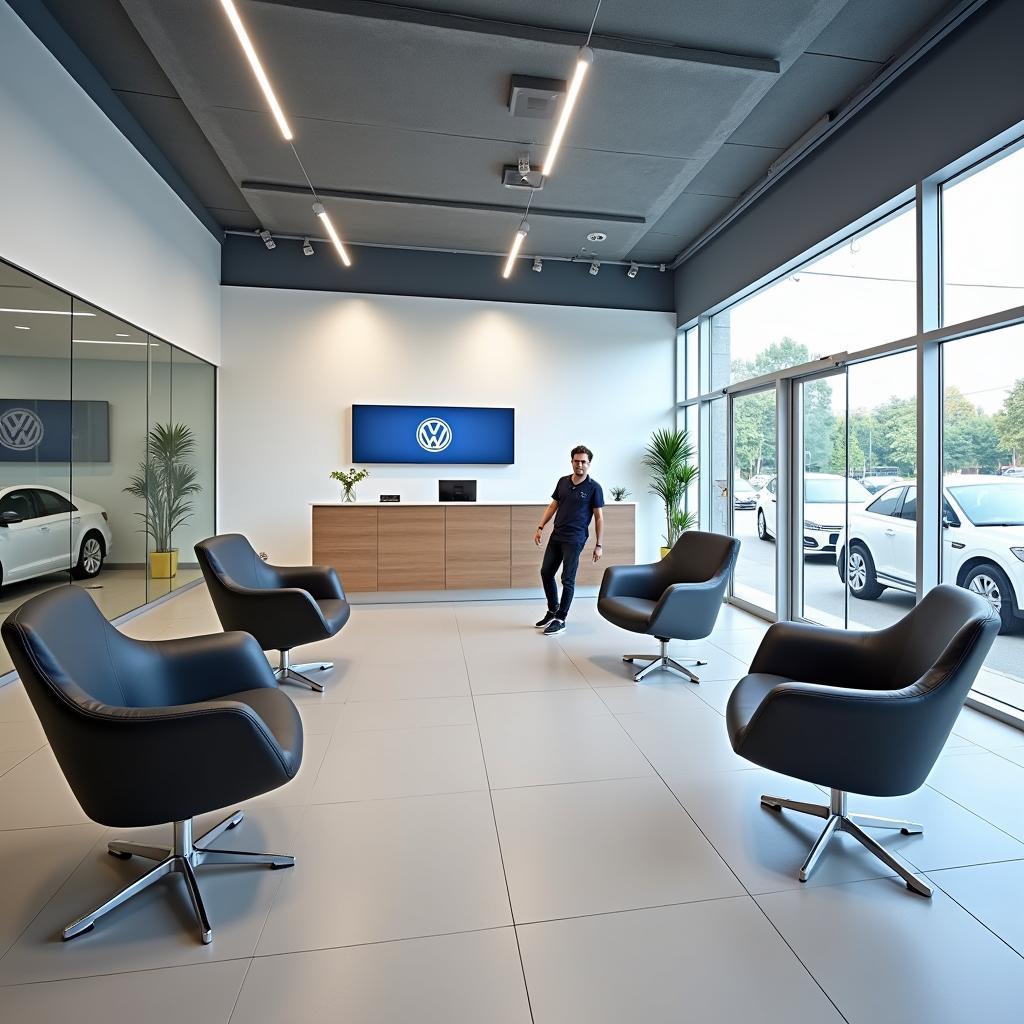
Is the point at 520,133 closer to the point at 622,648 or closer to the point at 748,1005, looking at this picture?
the point at 622,648

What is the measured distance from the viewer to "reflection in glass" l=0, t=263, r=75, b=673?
3.73m

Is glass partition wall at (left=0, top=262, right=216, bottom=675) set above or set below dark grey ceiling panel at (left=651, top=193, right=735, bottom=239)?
below

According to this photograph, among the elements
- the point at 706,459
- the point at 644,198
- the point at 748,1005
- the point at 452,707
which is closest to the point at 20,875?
the point at 452,707

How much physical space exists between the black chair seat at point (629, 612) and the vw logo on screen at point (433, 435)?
11.6ft

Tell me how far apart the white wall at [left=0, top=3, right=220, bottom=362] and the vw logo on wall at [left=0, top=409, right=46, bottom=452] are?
0.89 metres

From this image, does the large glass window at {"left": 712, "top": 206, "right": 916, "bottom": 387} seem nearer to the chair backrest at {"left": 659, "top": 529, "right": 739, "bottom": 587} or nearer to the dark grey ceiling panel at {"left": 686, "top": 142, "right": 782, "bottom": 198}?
the dark grey ceiling panel at {"left": 686, "top": 142, "right": 782, "bottom": 198}

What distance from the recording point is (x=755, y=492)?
631cm

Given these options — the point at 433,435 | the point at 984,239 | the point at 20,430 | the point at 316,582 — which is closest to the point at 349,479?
the point at 433,435

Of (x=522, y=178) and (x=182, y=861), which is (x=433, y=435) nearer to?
(x=522, y=178)

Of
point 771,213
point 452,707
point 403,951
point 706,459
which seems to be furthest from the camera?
point 706,459

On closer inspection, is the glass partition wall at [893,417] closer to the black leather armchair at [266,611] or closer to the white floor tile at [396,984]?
the white floor tile at [396,984]

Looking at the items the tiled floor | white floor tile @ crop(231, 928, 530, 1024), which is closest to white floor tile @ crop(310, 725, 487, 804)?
the tiled floor

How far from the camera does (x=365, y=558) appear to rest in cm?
656

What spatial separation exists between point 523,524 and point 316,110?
4112 mm
